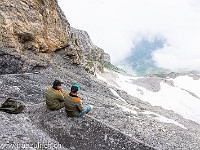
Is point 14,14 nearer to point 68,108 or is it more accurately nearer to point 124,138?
point 68,108

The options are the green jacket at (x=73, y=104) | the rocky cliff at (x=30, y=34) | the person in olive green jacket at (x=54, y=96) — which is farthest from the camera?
the rocky cliff at (x=30, y=34)

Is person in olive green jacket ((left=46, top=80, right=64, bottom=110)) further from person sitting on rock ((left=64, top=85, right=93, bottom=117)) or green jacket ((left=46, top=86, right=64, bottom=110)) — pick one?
person sitting on rock ((left=64, top=85, right=93, bottom=117))

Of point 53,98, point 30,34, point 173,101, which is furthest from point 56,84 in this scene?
point 173,101

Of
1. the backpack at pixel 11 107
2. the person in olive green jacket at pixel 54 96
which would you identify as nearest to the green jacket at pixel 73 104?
the person in olive green jacket at pixel 54 96

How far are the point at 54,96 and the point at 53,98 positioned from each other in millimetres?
157

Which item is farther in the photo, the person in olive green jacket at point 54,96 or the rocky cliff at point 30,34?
the rocky cliff at point 30,34

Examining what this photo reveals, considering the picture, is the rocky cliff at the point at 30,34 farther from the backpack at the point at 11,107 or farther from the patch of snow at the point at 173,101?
the patch of snow at the point at 173,101

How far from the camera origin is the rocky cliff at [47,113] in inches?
267

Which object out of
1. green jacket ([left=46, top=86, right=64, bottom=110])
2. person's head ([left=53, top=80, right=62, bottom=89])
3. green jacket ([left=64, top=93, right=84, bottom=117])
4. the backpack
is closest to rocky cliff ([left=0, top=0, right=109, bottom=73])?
the backpack

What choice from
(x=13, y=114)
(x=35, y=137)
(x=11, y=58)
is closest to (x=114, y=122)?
(x=35, y=137)

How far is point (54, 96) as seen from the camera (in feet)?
27.4

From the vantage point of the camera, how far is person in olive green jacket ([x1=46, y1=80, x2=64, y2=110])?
27.1ft

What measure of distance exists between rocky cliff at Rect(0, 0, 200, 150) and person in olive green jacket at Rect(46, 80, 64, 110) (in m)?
0.54

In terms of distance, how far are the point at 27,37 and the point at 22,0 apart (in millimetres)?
6230
